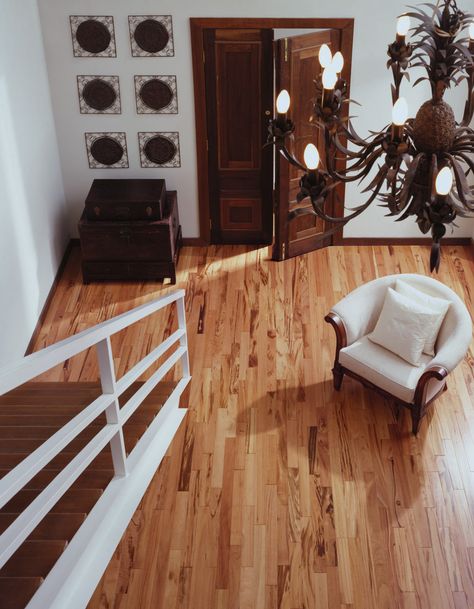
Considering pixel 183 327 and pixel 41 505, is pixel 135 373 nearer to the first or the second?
pixel 41 505

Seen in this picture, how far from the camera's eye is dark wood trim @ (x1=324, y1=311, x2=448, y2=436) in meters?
4.79

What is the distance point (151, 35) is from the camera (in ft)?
20.8

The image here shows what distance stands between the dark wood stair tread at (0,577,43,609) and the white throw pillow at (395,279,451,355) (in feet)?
11.0

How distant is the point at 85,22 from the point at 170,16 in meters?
0.70

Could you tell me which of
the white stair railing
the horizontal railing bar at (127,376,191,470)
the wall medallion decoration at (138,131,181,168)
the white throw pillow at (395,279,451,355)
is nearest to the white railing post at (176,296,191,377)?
the horizontal railing bar at (127,376,191,470)

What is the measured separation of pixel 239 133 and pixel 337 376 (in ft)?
8.29

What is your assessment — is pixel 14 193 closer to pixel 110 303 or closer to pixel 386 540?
pixel 110 303

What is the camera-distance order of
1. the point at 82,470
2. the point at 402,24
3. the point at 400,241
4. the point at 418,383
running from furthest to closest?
the point at 400,241 → the point at 418,383 → the point at 402,24 → the point at 82,470

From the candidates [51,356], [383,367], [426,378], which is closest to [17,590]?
[51,356]

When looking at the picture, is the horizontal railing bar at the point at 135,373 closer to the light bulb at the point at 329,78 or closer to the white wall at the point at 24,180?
the light bulb at the point at 329,78

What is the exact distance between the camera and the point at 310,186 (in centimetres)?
278

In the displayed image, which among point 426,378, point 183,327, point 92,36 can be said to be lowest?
point 426,378

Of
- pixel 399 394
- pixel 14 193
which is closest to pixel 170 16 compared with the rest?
pixel 14 193

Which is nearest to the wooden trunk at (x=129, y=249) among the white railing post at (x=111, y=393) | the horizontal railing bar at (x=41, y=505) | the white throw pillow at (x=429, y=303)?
the white throw pillow at (x=429, y=303)
